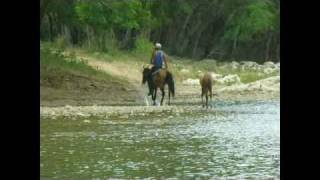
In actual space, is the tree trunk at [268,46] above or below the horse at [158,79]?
above

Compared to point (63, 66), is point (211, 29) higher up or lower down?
higher up

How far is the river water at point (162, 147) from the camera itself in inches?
410

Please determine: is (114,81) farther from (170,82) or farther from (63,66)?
(170,82)

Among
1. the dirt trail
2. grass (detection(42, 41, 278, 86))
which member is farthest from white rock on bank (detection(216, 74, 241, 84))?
the dirt trail

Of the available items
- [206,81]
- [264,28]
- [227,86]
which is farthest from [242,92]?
[264,28]

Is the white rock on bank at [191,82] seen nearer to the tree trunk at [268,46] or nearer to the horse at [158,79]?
the horse at [158,79]

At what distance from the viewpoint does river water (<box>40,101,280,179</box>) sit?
410 inches

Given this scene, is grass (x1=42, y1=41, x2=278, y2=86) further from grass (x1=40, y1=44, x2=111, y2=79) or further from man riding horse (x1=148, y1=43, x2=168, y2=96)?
man riding horse (x1=148, y1=43, x2=168, y2=96)

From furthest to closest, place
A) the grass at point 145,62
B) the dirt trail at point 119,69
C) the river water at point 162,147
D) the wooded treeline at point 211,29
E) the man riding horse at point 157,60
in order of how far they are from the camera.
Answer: the wooded treeline at point 211,29 < the dirt trail at point 119,69 < the grass at point 145,62 < the man riding horse at point 157,60 < the river water at point 162,147

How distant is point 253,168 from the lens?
1068cm

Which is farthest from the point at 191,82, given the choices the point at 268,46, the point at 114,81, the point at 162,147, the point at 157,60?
the point at 162,147

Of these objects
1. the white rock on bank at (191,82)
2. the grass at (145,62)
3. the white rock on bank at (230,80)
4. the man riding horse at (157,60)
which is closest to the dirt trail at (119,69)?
the grass at (145,62)

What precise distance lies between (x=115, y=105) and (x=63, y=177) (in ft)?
43.1

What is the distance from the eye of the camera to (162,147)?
520 inches
